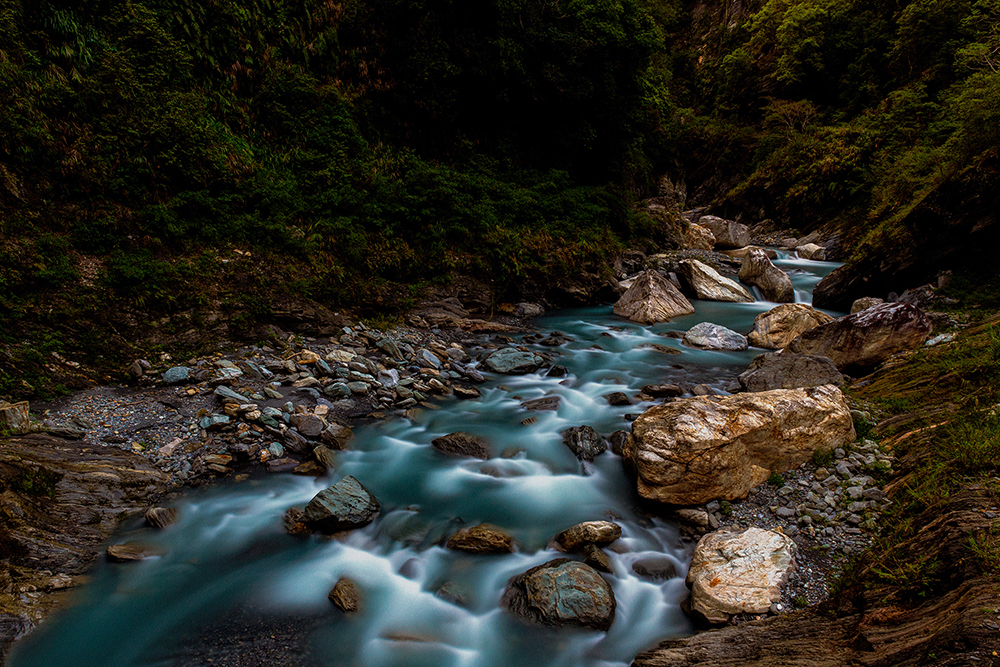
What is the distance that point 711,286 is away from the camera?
1404 centimetres

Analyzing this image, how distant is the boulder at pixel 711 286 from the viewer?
13906 millimetres

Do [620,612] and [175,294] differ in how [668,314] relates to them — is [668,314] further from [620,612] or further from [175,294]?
[175,294]

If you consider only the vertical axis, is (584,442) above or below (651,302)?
below

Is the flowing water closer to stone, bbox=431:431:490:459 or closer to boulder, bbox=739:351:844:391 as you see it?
stone, bbox=431:431:490:459

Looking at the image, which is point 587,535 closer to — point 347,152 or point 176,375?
point 176,375

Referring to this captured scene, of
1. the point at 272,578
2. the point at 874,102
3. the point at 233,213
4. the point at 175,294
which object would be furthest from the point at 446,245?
the point at 874,102

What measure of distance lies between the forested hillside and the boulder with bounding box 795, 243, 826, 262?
114 centimetres

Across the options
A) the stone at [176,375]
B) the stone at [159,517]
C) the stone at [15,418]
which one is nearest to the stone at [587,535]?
the stone at [159,517]

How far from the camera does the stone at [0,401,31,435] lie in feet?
15.1

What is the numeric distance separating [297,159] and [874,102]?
29445 millimetres

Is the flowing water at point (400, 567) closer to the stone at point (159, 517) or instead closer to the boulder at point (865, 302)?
the stone at point (159, 517)

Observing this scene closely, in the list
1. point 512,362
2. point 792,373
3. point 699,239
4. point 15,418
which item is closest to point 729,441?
point 792,373

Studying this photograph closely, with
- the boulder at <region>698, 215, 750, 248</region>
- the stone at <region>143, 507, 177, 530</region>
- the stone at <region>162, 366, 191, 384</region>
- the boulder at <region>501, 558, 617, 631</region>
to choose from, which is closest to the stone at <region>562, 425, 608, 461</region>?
the boulder at <region>501, 558, 617, 631</region>

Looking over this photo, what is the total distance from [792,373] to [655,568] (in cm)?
408
